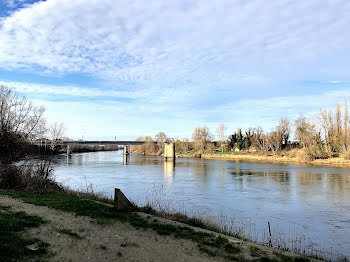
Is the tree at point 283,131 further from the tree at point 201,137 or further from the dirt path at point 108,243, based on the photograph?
the dirt path at point 108,243

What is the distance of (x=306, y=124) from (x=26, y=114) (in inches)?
2497

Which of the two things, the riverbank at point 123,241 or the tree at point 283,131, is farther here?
the tree at point 283,131

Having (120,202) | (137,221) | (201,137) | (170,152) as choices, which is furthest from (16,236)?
(201,137)

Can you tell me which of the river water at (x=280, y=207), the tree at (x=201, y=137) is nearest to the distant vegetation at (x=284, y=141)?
the tree at (x=201, y=137)

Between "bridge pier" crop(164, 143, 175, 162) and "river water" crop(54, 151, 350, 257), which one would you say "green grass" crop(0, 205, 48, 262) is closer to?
"river water" crop(54, 151, 350, 257)

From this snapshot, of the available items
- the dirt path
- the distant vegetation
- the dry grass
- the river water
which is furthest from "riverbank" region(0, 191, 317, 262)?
the distant vegetation

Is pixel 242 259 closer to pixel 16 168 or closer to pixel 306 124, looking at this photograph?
pixel 16 168

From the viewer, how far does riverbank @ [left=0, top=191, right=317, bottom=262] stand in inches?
253

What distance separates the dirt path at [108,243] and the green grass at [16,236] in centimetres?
28

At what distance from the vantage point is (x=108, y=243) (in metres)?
7.21

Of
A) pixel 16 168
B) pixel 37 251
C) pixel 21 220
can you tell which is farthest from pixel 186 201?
pixel 37 251

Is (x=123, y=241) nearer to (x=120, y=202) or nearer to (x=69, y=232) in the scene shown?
(x=69, y=232)

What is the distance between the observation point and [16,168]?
15.8 metres

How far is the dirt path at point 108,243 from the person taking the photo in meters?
6.35
